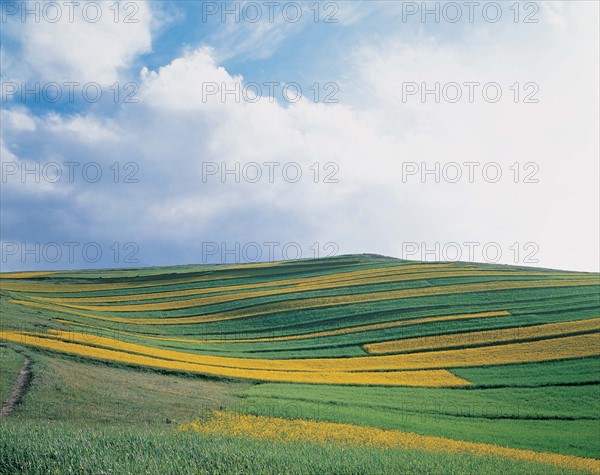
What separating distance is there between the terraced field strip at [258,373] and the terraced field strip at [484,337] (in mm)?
6628

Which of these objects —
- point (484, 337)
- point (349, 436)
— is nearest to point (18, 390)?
point (349, 436)

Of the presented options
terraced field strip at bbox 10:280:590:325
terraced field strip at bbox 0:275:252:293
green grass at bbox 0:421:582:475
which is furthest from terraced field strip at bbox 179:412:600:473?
terraced field strip at bbox 0:275:252:293

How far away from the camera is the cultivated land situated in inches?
591

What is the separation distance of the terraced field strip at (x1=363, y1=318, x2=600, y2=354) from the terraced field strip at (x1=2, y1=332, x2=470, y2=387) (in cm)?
663

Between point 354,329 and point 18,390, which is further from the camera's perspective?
point 354,329

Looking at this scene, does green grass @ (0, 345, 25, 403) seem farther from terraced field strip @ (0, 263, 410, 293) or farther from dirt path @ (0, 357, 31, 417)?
terraced field strip @ (0, 263, 410, 293)

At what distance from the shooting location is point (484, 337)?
154ft

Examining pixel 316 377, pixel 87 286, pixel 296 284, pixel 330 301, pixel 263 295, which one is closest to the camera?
pixel 316 377

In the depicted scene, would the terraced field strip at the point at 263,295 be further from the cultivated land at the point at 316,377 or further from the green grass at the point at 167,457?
the green grass at the point at 167,457

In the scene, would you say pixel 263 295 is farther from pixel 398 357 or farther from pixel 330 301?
pixel 398 357

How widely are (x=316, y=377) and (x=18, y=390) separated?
18.9 m

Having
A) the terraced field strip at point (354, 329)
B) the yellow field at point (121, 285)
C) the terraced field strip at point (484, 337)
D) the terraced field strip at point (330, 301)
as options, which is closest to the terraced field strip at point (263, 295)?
the terraced field strip at point (330, 301)

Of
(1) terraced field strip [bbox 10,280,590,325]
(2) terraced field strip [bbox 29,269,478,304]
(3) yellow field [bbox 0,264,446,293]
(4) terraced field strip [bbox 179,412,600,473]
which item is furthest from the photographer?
(3) yellow field [bbox 0,264,446,293]

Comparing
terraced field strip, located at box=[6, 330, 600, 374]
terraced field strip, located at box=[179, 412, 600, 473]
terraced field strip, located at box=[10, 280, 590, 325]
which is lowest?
terraced field strip, located at box=[179, 412, 600, 473]
